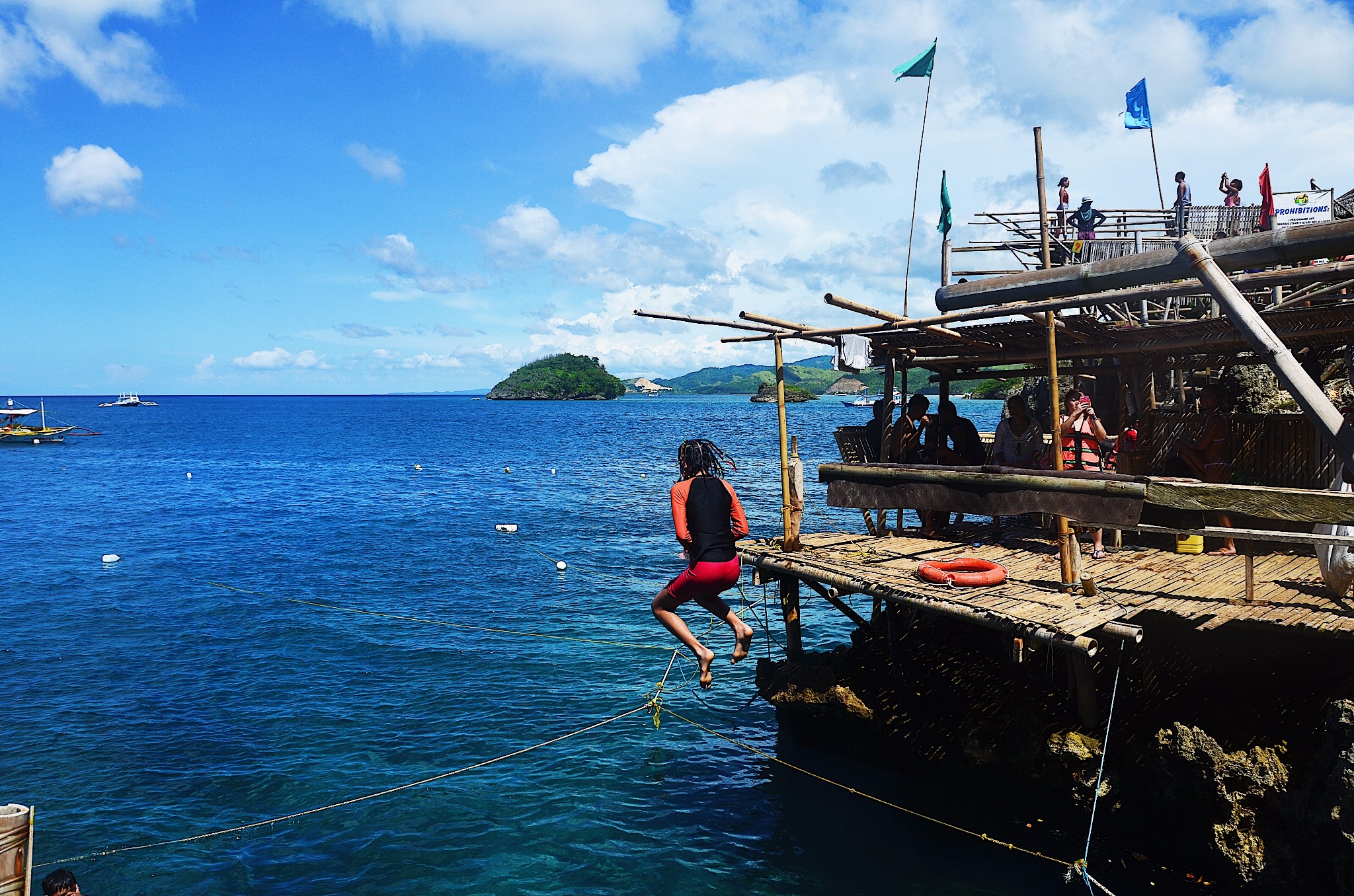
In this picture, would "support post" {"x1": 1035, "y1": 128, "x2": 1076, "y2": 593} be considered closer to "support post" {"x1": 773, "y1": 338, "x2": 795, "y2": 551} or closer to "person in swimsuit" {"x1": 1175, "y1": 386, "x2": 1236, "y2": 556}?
"person in swimsuit" {"x1": 1175, "y1": 386, "x2": 1236, "y2": 556}

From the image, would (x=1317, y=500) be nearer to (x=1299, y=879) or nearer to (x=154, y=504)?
(x=1299, y=879)

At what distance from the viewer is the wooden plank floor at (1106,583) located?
7.95m

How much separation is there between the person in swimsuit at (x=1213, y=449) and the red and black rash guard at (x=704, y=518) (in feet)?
24.1

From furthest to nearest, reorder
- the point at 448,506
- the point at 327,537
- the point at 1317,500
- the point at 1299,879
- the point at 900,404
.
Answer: the point at 448,506, the point at 327,537, the point at 900,404, the point at 1299,879, the point at 1317,500

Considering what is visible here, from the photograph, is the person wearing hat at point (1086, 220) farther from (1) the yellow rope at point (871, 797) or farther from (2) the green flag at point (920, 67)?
(1) the yellow rope at point (871, 797)

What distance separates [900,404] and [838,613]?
6.14 meters

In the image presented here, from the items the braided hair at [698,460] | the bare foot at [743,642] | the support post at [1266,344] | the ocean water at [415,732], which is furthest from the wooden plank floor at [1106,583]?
the ocean water at [415,732]

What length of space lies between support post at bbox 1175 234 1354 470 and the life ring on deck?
431 cm

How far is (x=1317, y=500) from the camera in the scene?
567 centimetres

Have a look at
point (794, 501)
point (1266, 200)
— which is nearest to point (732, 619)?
point (794, 501)

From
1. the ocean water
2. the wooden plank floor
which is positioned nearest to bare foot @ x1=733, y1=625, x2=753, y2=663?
the wooden plank floor

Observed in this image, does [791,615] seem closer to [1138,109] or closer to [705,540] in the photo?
[705,540]

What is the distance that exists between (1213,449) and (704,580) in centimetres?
805

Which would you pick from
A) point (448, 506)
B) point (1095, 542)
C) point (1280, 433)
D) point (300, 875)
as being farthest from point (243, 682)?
point (448, 506)
